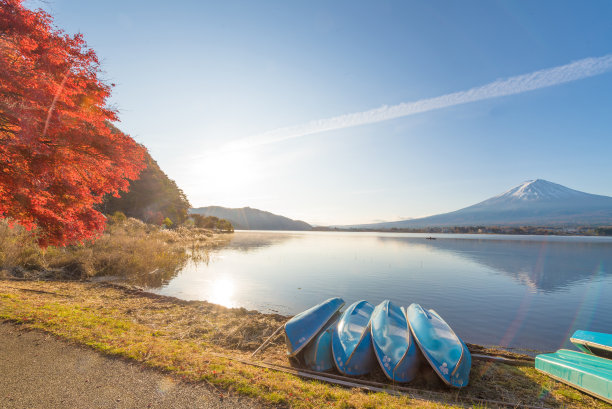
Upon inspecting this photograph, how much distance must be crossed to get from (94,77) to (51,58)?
1.04 metres

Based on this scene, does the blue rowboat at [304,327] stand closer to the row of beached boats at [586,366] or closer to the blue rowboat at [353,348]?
the blue rowboat at [353,348]

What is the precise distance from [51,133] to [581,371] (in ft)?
45.4

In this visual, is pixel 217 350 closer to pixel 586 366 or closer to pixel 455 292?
pixel 586 366

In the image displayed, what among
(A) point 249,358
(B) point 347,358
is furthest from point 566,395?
(A) point 249,358

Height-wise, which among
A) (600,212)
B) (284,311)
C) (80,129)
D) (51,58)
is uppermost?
(600,212)

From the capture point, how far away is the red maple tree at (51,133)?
6.33 meters

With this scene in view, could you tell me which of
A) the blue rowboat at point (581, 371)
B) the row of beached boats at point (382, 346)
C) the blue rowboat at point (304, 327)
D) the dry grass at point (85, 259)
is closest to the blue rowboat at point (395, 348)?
the row of beached boats at point (382, 346)

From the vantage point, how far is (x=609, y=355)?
7.57 metres

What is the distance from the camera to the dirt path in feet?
14.2

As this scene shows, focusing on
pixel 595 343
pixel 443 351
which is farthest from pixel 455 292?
pixel 443 351

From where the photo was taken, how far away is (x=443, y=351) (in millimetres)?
6828

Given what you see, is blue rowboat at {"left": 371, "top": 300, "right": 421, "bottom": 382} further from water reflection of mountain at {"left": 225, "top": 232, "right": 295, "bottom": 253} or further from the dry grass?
water reflection of mountain at {"left": 225, "top": 232, "right": 295, "bottom": 253}

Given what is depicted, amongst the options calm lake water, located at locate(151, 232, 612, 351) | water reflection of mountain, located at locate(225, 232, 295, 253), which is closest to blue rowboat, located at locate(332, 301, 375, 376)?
calm lake water, located at locate(151, 232, 612, 351)

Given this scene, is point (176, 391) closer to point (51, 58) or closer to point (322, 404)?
point (322, 404)
